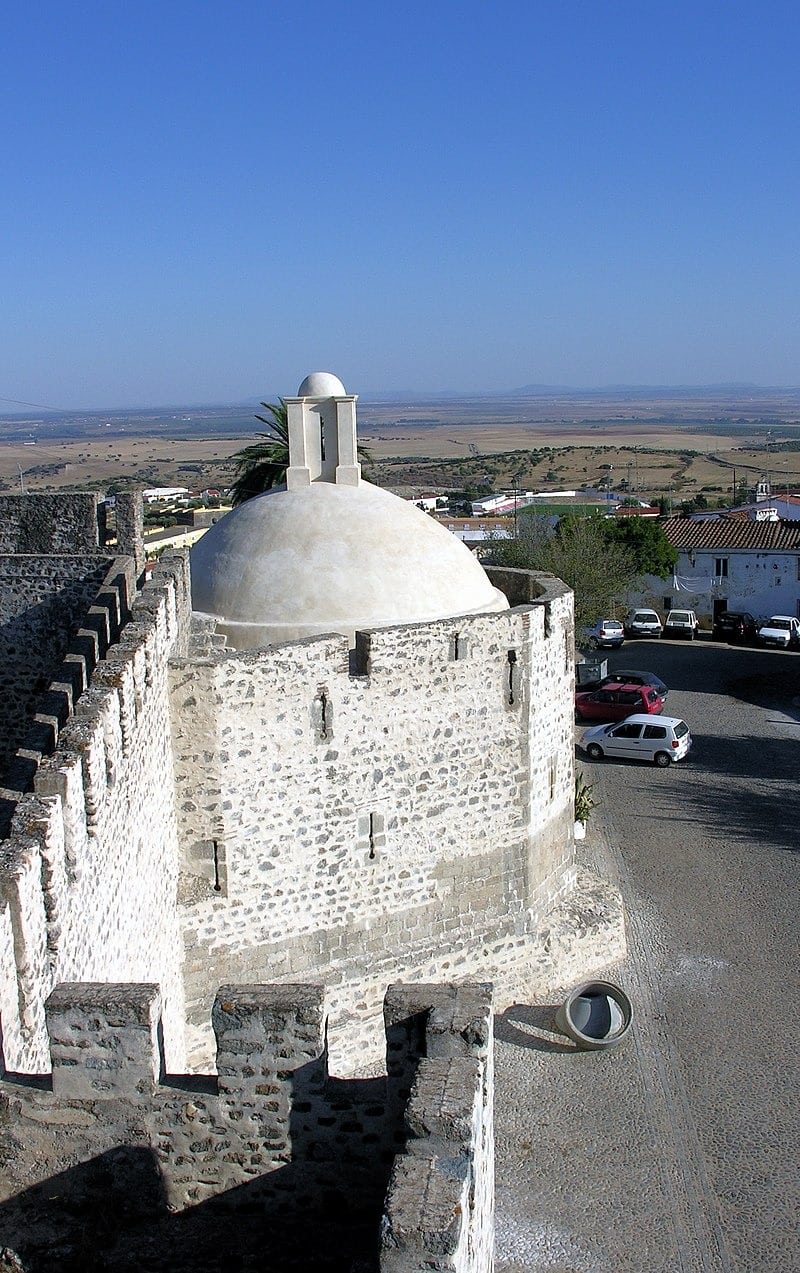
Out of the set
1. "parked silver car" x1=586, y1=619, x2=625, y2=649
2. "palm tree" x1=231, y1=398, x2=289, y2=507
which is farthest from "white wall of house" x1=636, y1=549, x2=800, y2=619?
"palm tree" x1=231, y1=398, x2=289, y2=507

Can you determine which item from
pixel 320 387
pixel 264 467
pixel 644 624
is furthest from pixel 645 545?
pixel 320 387

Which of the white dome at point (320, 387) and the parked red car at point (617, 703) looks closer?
the white dome at point (320, 387)

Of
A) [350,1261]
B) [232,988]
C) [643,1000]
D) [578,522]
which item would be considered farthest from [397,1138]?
[578,522]

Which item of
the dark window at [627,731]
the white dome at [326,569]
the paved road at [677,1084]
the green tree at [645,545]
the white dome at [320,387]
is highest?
the white dome at [320,387]

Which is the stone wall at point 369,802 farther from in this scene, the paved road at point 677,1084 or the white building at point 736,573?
the white building at point 736,573

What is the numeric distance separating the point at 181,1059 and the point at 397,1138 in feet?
15.3

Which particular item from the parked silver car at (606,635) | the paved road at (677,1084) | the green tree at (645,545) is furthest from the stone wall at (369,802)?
the green tree at (645,545)

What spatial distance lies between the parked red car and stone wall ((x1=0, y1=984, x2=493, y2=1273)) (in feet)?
67.7

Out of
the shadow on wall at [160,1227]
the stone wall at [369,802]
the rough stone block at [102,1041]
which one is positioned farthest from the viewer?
the stone wall at [369,802]

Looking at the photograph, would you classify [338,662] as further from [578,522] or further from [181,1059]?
[578,522]

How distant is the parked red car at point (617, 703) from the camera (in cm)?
2534

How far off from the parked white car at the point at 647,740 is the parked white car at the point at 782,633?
45.7ft

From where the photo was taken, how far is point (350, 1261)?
5027 millimetres

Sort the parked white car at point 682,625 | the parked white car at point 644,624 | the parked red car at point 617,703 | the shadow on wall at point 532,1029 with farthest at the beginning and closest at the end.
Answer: the parked white car at point 644,624, the parked white car at point 682,625, the parked red car at point 617,703, the shadow on wall at point 532,1029
